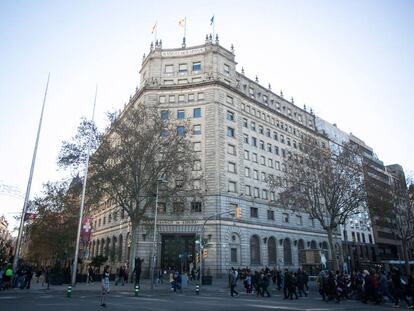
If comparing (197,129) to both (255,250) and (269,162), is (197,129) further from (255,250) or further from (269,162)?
(255,250)

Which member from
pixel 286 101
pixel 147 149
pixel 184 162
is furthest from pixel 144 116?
pixel 286 101

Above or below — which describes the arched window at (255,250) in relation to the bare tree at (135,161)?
below

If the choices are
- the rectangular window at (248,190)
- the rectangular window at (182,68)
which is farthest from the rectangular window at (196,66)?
the rectangular window at (248,190)

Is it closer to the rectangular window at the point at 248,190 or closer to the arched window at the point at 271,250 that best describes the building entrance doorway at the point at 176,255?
the rectangular window at the point at 248,190

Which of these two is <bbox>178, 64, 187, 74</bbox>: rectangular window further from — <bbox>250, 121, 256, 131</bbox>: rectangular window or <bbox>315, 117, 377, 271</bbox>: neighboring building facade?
<bbox>315, 117, 377, 271</bbox>: neighboring building facade

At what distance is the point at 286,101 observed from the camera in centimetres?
6431

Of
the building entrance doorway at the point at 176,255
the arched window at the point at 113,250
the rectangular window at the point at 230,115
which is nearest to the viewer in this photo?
the building entrance doorway at the point at 176,255

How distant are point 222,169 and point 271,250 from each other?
1501 cm

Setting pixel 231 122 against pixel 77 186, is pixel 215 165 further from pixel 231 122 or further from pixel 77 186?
pixel 77 186

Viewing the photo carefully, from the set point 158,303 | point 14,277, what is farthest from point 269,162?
point 158,303

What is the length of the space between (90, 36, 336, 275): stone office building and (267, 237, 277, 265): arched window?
15cm

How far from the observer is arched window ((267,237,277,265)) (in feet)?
161

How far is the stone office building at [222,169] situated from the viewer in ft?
141

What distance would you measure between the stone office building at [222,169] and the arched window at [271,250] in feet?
0.48
